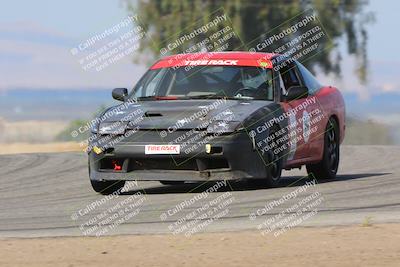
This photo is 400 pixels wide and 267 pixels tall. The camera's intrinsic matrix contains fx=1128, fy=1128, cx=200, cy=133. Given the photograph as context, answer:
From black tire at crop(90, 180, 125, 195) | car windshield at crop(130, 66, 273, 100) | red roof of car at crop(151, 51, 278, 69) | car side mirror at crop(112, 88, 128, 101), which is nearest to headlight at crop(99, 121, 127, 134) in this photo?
black tire at crop(90, 180, 125, 195)

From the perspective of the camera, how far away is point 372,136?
30203mm

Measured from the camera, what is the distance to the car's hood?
11.5 metres

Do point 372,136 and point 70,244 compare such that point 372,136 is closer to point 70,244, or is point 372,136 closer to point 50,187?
point 50,187

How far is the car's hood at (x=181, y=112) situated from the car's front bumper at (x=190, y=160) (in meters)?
0.14

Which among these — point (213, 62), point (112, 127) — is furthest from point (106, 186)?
point (213, 62)

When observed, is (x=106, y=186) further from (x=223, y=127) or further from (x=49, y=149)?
(x=49, y=149)

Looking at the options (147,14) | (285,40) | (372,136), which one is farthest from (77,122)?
(372,136)

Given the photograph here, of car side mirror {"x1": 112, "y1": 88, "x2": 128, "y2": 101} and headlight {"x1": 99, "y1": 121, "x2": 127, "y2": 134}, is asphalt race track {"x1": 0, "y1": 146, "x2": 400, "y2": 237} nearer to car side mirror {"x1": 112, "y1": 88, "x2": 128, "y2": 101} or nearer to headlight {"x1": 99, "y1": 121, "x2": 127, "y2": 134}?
headlight {"x1": 99, "y1": 121, "x2": 127, "y2": 134}

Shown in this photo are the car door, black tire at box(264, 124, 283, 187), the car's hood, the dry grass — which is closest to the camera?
the car's hood

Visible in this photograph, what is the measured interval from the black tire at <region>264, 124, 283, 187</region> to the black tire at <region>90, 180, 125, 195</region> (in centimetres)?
160

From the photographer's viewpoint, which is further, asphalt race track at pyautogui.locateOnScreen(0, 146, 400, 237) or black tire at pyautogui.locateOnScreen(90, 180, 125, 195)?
black tire at pyautogui.locateOnScreen(90, 180, 125, 195)

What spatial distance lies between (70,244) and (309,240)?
177 centimetres

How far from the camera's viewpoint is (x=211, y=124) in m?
11.4

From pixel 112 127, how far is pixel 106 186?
766 millimetres
